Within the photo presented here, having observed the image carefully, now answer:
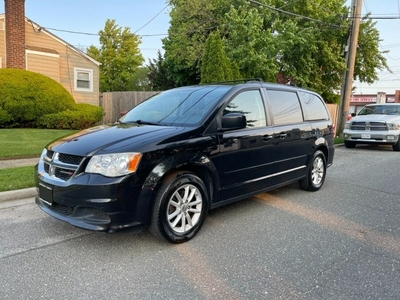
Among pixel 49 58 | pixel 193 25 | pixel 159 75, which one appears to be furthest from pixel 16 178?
pixel 159 75

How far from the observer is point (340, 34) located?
18250 mm

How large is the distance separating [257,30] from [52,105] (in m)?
9.40

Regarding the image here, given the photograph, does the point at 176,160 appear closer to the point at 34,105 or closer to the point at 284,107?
the point at 284,107

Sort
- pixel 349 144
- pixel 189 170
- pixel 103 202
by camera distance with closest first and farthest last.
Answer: pixel 103 202 < pixel 189 170 < pixel 349 144

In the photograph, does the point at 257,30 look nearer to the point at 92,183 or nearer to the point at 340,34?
the point at 340,34

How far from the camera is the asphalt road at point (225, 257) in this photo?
272 cm

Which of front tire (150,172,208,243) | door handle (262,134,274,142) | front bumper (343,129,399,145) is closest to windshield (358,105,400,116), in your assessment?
front bumper (343,129,399,145)

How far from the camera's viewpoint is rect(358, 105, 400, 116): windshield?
493 inches

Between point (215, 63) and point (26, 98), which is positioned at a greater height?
point (215, 63)

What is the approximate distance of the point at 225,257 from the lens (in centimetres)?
329

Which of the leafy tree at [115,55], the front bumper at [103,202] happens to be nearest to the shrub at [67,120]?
the front bumper at [103,202]

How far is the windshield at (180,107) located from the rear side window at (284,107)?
2.88ft

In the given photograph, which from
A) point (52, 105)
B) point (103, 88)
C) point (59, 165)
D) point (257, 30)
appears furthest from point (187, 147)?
point (103, 88)

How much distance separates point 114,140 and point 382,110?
12341 millimetres
